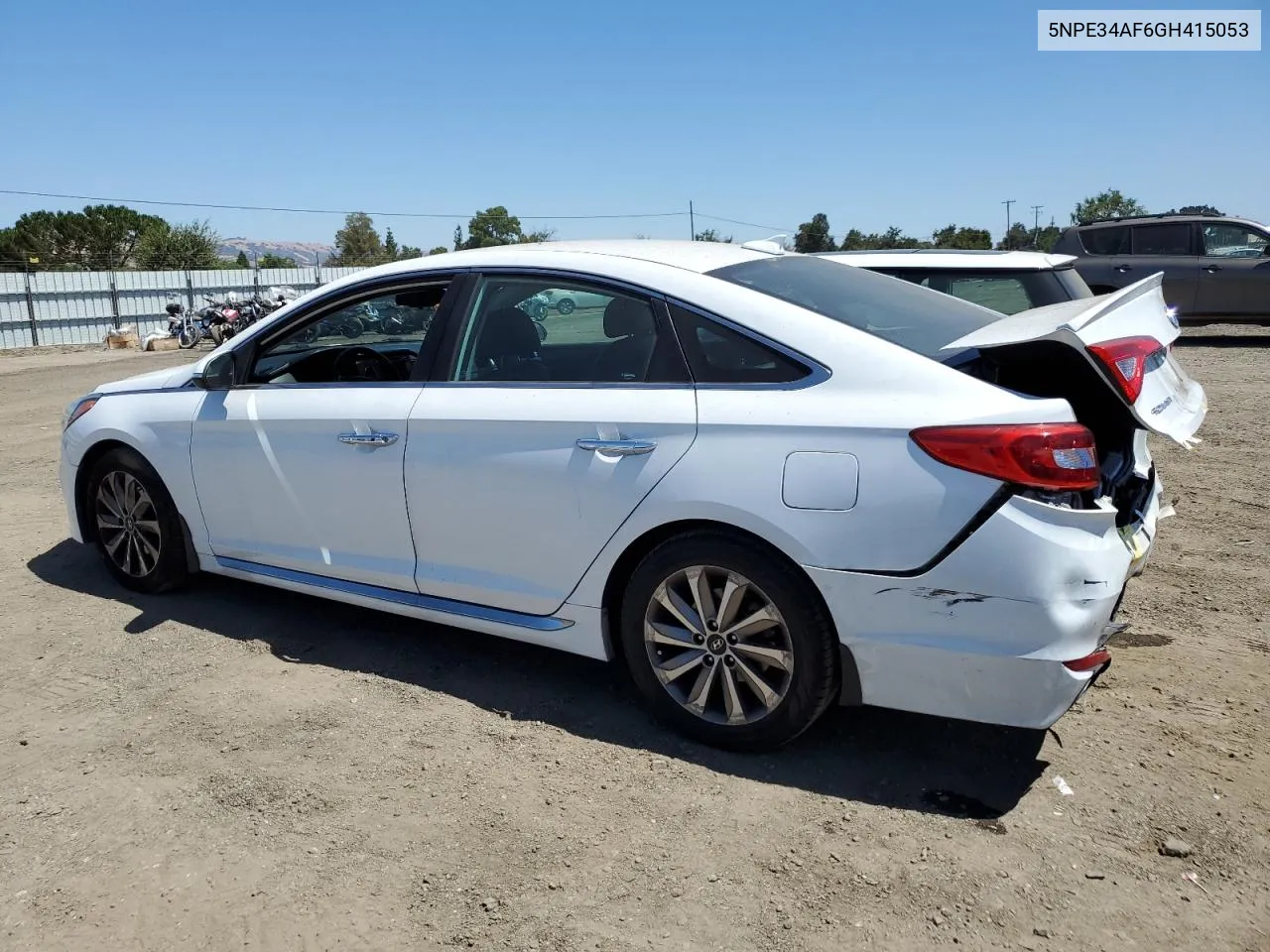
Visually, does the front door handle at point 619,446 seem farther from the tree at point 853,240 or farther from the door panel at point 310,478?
the tree at point 853,240

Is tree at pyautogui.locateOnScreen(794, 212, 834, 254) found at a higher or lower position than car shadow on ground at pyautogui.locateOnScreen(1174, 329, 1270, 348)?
higher

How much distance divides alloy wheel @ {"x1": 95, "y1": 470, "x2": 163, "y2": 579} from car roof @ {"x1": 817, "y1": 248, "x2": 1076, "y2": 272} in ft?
14.2

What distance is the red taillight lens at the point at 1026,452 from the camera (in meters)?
2.80

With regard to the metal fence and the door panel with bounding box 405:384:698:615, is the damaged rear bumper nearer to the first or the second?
the door panel with bounding box 405:384:698:615

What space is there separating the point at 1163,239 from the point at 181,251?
43.7 metres

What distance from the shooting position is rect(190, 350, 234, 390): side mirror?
4512 mm

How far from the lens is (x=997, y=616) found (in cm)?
285

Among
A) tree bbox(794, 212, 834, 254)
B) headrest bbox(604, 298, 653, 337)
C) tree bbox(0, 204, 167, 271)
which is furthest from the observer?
tree bbox(0, 204, 167, 271)

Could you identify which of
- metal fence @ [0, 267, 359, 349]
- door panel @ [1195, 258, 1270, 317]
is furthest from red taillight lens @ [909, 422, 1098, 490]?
metal fence @ [0, 267, 359, 349]

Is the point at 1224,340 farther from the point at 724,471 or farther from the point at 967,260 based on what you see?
the point at 724,471

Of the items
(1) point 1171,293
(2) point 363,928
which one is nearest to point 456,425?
(2) point 363,928

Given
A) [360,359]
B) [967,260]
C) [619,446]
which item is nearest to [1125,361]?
[619,446]

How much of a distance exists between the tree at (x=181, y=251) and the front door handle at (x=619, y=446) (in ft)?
157

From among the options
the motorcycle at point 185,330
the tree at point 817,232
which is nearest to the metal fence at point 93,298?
the motorcycle at point 185,330
